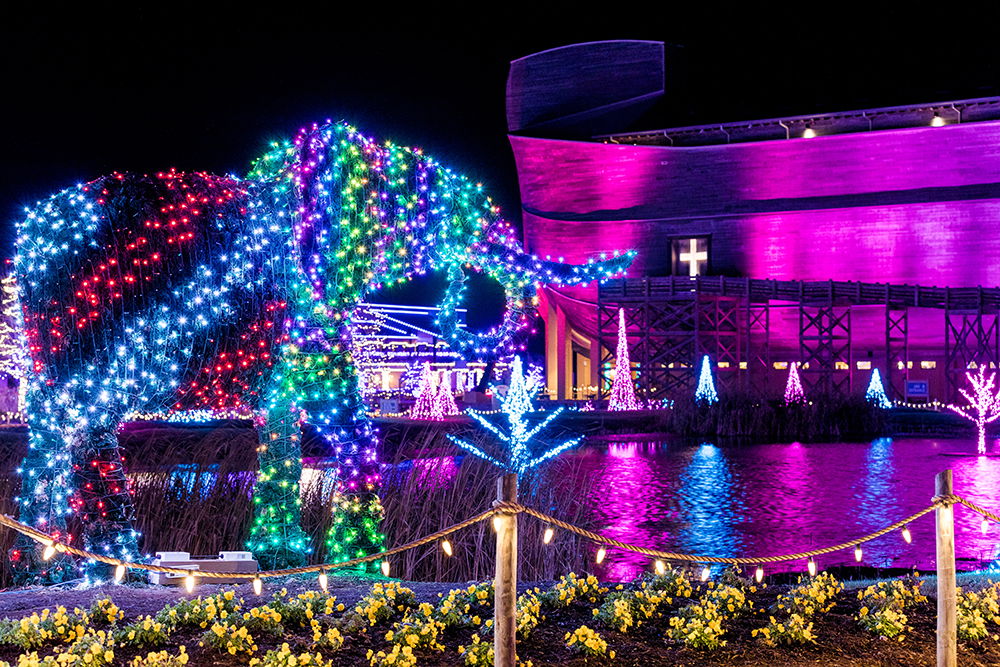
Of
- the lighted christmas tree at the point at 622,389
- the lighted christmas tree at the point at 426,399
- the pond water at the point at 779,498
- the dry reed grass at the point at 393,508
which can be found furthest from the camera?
the lighted christmas tree at the point at 622,389

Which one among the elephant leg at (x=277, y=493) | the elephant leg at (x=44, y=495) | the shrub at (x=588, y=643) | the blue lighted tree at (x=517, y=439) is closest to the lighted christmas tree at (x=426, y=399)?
the blue lighted tree at (x=517, y=439)

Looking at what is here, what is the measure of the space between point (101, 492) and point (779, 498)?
34.1 feet

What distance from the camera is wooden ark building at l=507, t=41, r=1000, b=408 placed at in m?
35.4

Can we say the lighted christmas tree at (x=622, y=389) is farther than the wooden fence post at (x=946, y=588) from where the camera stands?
Yes

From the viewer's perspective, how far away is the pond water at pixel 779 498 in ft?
36.5

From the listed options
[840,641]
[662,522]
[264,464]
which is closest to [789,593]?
[840,641]

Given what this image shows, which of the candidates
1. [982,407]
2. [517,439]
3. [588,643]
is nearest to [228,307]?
[588,643]

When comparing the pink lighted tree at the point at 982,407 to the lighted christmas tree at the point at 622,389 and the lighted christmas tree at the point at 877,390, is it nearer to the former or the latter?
the lighted christmas tree at the point at 877,390

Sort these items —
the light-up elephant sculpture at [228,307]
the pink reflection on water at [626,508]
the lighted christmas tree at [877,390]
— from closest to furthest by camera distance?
the light-up elephant sculpture at [228,307]
the pink reflection on water at [626,508]
the lighted christmas tree at [877,390]

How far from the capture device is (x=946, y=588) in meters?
5.37

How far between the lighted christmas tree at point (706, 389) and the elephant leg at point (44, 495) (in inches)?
846

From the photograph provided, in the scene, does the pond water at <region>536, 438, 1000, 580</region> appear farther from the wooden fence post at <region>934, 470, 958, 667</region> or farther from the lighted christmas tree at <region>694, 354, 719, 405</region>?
the wooden fence post at <region>934, 470, 958, 667</region>

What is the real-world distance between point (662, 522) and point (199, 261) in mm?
7581

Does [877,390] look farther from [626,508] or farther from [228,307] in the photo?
[228,307]
